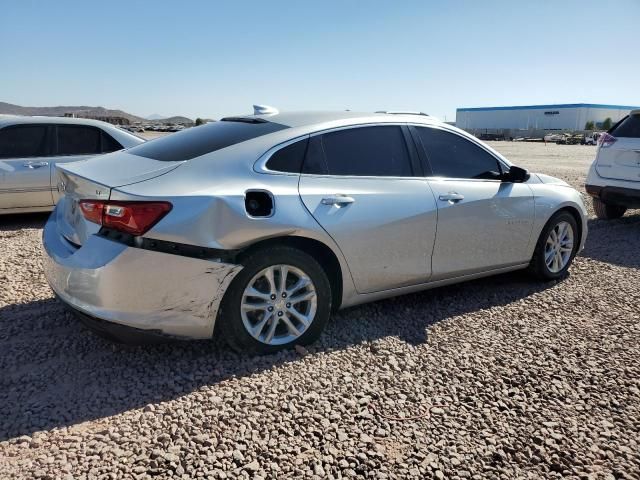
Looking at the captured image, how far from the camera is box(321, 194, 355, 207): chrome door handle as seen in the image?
3554 mm

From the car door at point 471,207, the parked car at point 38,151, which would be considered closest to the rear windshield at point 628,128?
the car door at point 471,207

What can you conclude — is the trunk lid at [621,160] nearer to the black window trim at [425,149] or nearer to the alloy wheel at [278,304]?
the black window trim at [425,149]

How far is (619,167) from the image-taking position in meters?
7.85

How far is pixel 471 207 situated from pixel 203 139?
2.13 m

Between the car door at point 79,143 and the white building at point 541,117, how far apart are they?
106 m

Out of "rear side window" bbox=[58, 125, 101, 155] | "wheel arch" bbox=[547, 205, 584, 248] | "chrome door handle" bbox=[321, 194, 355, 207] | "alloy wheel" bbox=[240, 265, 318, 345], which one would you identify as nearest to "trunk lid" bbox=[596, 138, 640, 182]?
"wheel arch" bbox=[547, 205, 584, 248]

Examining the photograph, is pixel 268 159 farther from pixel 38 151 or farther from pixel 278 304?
pixel 38 151

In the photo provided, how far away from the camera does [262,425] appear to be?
2750mm

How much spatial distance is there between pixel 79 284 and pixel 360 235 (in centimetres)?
177

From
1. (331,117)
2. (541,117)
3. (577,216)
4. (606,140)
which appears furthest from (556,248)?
(541,117)

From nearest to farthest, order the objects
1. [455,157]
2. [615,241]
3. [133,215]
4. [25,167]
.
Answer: [133,215]
[455,157]
[25,167]
[615,241]

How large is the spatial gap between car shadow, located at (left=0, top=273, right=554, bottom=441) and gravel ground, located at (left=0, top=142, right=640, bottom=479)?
0.04 ft

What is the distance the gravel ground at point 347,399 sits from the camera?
249 centimetres

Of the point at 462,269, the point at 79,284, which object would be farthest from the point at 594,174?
the point at 79,284
